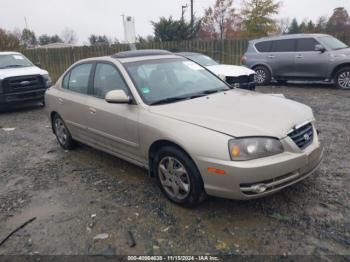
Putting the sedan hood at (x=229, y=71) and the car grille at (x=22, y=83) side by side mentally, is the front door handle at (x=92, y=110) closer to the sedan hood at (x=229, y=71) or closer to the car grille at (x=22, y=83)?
the sedan hood at (x=229, y=71)

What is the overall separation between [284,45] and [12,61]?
358 inches

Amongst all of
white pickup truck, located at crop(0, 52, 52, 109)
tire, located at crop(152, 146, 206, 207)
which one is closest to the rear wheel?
white pickup truck, located at crop(0, 52, 52, 109)

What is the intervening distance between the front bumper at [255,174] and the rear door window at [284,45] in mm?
8636

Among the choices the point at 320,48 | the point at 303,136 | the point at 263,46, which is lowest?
the point at 303,136

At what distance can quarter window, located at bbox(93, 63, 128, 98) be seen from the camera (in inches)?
164

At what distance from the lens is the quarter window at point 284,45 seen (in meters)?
10.8

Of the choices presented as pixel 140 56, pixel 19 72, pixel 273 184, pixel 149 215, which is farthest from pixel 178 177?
pixel 19 72

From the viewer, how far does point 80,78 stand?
5.02 m

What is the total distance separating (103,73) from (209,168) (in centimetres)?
230

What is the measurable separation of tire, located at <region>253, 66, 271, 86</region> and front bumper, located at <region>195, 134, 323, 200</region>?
28.9 feet

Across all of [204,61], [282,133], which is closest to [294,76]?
[204,61]

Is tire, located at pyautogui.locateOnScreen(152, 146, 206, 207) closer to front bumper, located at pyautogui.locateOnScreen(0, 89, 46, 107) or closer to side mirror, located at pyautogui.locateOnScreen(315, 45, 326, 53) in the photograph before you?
front bumper, located at pyautogui.locateOnScreen(0, 89, 46, 107)

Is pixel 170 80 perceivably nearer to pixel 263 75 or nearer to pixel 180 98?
pixel 180 98

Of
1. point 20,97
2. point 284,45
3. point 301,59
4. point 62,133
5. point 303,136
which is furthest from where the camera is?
point 284,45
